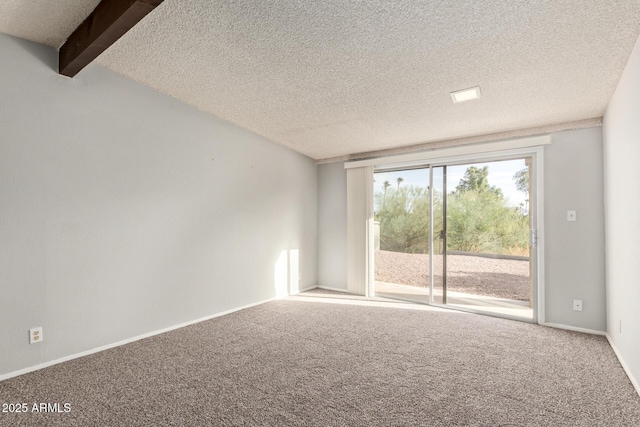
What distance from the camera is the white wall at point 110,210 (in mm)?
2375

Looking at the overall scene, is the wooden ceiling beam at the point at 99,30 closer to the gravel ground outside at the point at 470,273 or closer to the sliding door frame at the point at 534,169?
the sliding door frame at the point at 534,169

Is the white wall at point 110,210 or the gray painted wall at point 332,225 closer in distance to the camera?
the white wall at point 110,210

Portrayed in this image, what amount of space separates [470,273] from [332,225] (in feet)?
7.29

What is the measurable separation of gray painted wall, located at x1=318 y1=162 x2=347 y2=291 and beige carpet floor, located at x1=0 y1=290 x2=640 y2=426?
1864 mm

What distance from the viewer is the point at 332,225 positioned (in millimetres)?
5281

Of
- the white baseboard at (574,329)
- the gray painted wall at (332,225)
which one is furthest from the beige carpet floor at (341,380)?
the gray painted wall at (332,225)

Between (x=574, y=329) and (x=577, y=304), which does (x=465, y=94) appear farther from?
(x=574, y=329)

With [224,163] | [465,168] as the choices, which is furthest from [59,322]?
[465,168]

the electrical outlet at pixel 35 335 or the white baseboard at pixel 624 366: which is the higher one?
the electrical outlet at pixel 35 335

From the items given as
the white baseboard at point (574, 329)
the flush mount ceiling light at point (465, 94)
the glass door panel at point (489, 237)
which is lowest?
the white baseboard at point (574, 329)

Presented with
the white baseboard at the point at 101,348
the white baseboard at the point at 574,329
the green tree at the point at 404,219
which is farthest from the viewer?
the green tree at the point at 404,219

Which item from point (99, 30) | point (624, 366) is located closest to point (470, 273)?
point (624, 366)

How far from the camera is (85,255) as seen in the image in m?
2.71

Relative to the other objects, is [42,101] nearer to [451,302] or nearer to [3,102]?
[3,102]
